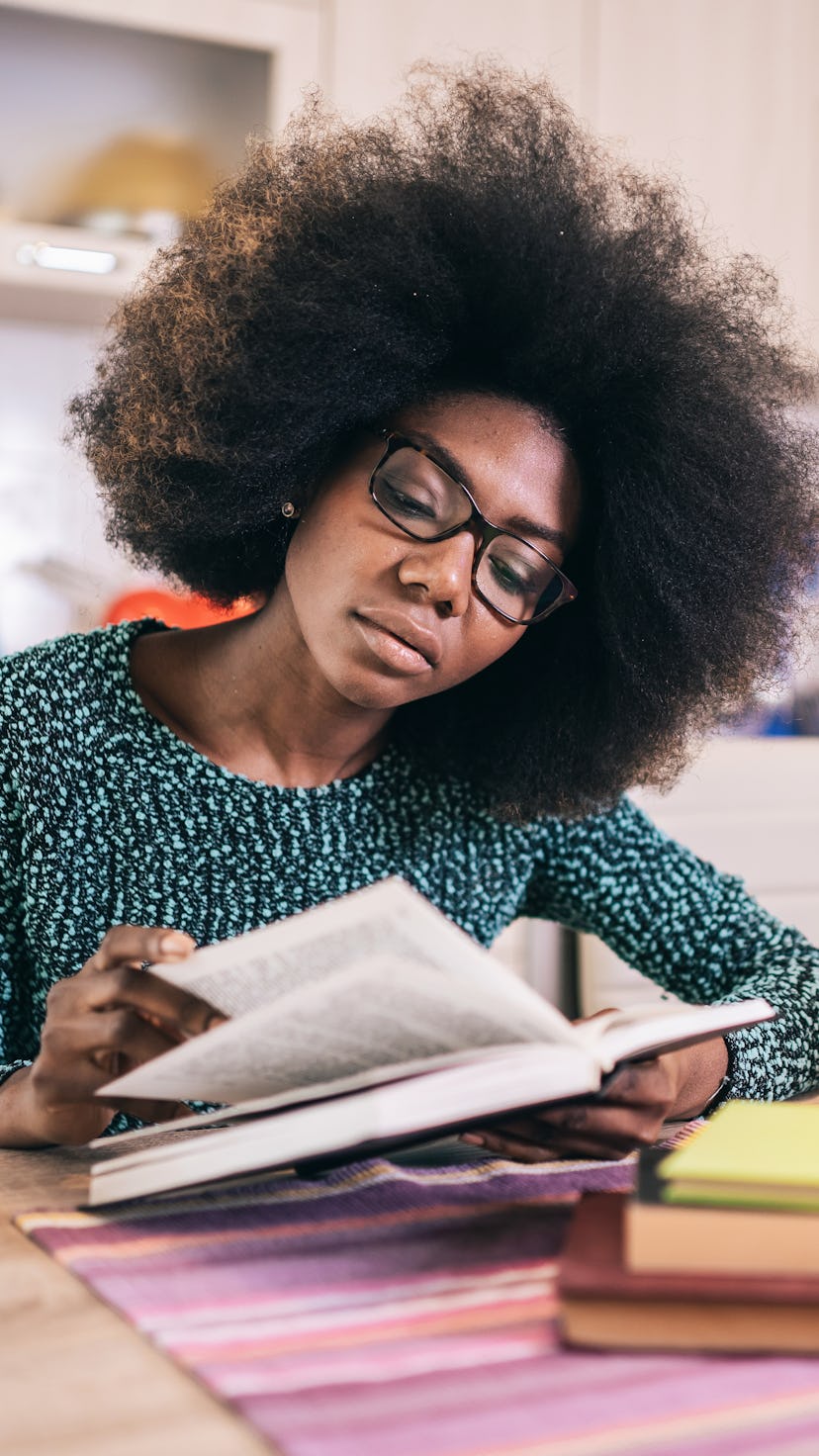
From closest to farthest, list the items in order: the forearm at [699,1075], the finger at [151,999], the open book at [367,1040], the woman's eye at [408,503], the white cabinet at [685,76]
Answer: the open book at [367,1040] < the finger at [151,999] < the forearm at [699,1075] < the woman's eye at [408,503] < the white cabinet at [685,76]

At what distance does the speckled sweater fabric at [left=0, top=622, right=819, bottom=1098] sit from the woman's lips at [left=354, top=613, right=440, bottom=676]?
183 mm

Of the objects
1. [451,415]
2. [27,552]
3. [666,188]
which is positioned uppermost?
[666,188]

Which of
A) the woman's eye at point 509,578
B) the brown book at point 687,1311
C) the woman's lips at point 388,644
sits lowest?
the brown book at point 687,1311

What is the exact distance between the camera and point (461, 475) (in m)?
0.96

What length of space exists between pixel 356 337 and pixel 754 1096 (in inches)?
22.5

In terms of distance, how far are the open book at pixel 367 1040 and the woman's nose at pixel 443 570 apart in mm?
387

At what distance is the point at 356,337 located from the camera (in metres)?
0.97

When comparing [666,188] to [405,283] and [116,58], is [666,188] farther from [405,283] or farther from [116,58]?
[116,58]

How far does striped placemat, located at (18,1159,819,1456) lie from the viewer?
414 mm

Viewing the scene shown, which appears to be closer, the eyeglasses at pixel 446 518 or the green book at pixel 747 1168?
the green book at pixel 747 1168

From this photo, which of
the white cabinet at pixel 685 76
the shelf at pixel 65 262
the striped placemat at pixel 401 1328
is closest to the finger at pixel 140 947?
the striped placemat at pixel 401 1328

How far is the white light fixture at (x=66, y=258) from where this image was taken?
7.34 ft

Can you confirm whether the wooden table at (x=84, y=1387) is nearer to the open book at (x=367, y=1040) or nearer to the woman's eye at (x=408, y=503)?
the open book at (x=367, y=1040)

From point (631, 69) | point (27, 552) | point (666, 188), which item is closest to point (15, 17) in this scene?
point (27, 552)
